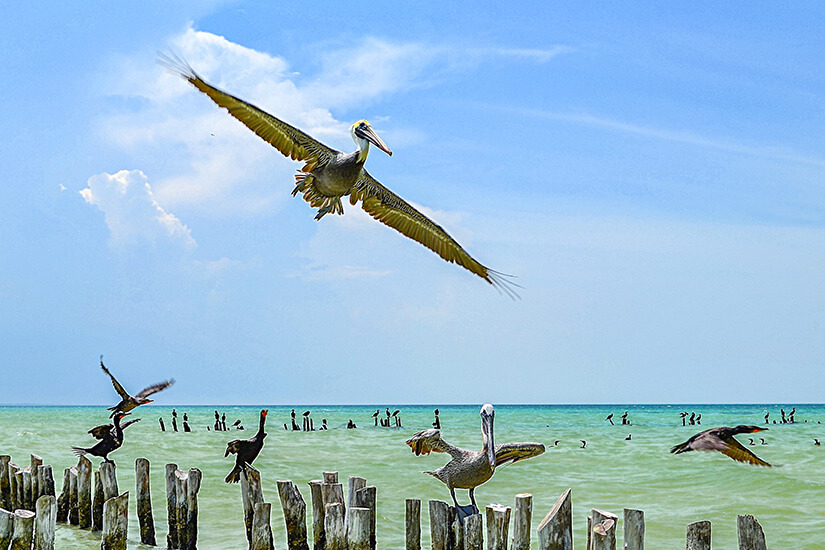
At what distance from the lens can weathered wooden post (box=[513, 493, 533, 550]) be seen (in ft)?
20.4

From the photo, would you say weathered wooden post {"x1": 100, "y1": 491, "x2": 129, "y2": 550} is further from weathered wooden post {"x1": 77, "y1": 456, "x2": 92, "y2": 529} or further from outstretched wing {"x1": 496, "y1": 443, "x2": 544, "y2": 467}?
outstretched wing {"x1": 496, "y1": 443, "x2": 544, "y2": 467}

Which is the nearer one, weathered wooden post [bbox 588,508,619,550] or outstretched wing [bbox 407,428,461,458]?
weathered wooden post [bbox 588,508,619,550]

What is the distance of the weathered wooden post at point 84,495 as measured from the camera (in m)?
9.22

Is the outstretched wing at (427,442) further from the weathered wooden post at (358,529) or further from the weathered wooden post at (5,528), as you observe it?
the weathered wooden post at (5,528)

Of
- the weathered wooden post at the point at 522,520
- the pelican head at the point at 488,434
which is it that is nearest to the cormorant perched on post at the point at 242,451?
the pelican head at the point at 488,434

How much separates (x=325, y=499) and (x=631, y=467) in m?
13.1

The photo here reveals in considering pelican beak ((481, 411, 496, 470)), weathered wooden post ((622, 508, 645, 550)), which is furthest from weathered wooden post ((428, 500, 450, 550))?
weathered wooden post ((622, 508, 645, 550))

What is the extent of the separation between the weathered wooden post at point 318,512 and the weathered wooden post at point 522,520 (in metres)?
1.71

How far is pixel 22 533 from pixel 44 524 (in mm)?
167

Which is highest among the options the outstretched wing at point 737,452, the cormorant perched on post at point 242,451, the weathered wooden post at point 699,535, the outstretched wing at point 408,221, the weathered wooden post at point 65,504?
the outstretched wing at point 408,221

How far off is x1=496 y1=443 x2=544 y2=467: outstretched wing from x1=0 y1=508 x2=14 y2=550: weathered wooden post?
12.1ft

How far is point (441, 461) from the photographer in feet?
68.4

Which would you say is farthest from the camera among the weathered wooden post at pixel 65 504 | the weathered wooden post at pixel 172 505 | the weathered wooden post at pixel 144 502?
the weathered wooden post at pixel 65 504

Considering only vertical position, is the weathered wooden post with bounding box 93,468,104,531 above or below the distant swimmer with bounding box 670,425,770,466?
below
